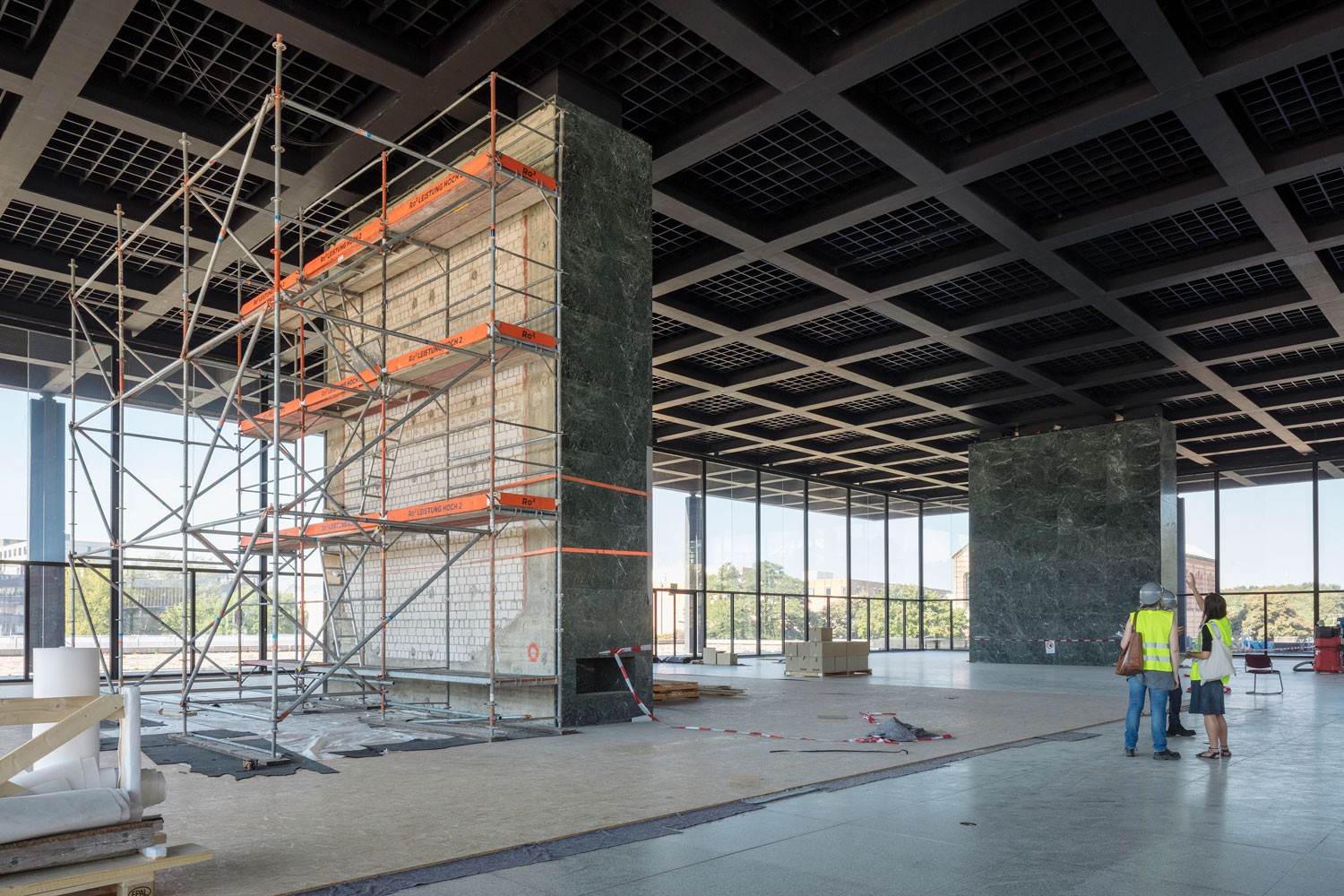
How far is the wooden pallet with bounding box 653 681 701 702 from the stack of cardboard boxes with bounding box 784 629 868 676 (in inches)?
324

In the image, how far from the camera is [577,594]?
1261 cm

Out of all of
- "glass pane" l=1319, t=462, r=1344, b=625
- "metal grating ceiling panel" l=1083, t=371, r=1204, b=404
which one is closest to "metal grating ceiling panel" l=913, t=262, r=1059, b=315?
"metal grating ceiling panel" l=1083, t=371, r=1204, b=404

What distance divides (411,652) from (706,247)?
9321 millimetres

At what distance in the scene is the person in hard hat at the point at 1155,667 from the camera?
9992 millimetres

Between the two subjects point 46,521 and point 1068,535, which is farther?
point 1068,535

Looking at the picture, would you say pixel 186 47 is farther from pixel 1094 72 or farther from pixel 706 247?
pixel 1094 72

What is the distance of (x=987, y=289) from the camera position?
21.2 metres

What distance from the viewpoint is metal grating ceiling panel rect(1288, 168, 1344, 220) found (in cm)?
1592

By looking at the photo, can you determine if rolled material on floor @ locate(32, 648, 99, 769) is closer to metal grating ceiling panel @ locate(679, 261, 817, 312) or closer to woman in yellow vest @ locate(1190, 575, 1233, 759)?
woman in yellow vest @ locate(1190, 575, 1233, 759)

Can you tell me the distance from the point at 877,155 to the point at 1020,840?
10.8 metres

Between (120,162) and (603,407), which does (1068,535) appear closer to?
(603,407)

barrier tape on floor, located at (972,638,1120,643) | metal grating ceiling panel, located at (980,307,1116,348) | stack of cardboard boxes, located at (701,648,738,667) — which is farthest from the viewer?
stack of cardboard boxes, located at (701,648,738,667)

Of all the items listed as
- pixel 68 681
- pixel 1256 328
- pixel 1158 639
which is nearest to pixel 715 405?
pixel 1256 328

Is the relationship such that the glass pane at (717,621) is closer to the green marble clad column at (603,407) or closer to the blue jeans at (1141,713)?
the green marble clad column at (603,407)
